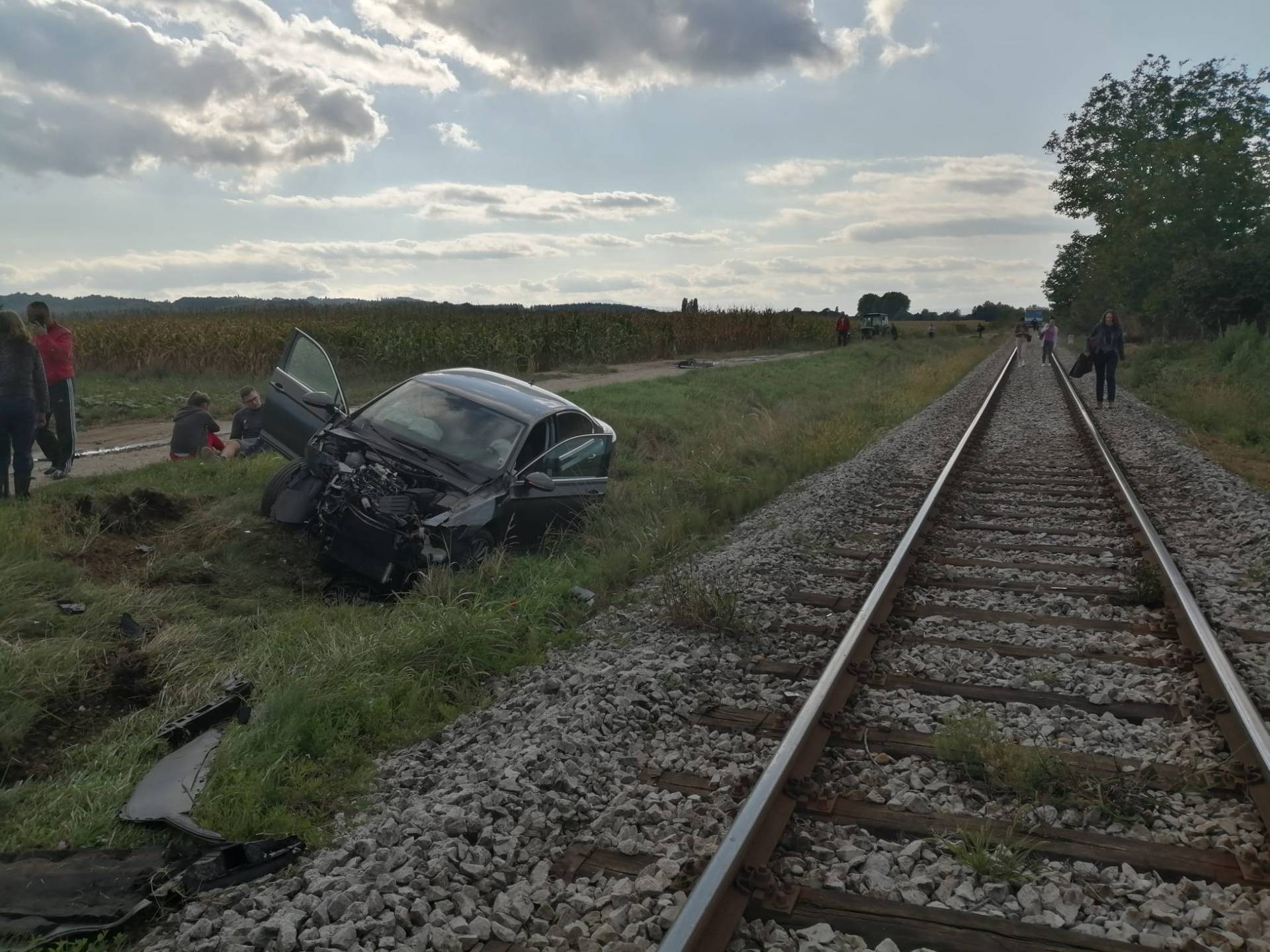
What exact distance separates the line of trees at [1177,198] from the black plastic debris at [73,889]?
32.3 m

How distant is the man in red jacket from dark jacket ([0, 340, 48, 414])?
1540 millimetres

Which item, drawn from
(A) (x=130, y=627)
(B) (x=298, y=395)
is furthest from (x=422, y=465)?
(A) (x=130, y=627)

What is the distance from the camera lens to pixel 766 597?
6.95 meters

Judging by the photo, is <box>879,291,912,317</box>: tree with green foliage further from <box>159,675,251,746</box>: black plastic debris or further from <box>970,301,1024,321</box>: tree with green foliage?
<box>159,675,251,746</box>: black plastic debris

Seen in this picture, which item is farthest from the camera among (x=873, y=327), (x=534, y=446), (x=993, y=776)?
(x=873, y=327)

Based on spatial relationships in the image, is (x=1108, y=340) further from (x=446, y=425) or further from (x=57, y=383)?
(x=57, y=383)

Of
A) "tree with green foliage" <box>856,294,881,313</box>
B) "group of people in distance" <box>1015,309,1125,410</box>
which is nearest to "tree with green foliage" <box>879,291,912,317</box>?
"tree with green foliage" <box>856,294,881,313</box>

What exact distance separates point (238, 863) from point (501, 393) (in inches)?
244

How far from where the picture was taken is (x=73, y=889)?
3.55 metres

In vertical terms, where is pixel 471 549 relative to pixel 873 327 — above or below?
below

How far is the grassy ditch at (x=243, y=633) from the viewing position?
4445mm

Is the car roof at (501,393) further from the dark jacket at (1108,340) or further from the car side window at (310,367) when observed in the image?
the dark jacket at (1108,340)

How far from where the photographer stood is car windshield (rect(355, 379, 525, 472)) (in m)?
8.61

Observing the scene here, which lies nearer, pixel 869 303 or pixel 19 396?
pixel 19 396
